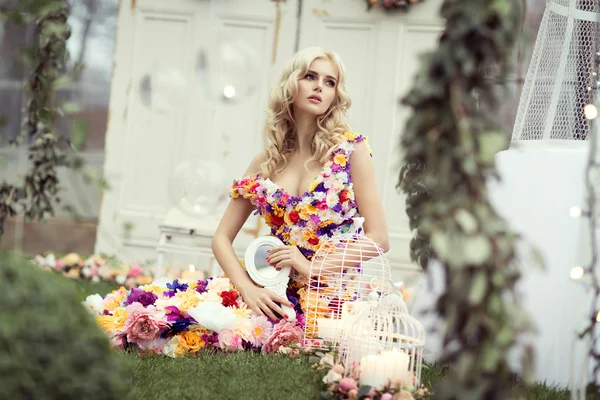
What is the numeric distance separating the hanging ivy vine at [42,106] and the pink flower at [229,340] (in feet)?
2.37

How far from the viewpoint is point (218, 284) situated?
2.98 metres

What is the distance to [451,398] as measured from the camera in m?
1.20

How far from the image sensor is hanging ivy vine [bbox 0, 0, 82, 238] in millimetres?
1306

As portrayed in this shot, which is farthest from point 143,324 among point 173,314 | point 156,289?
point 156,289

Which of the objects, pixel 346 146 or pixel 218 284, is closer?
pixel 346 146

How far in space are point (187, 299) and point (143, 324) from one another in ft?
0.69

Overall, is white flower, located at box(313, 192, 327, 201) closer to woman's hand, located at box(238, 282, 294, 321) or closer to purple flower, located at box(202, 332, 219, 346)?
woman's hand, located at box(238, 282, 294, 321)

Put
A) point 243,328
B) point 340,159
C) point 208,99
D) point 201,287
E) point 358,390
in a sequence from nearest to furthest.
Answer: point 358,390, point 243,328, point 340,159, point 201,287, point 208,99

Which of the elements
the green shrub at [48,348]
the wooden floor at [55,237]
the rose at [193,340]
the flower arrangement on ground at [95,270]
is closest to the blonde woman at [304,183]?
the rose at [193,340]

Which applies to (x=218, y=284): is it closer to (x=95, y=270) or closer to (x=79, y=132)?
(x=79, y=132)

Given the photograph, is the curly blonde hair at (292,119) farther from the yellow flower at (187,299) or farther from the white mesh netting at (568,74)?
the white mesh netting at (568,74)

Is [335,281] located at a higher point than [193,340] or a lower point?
higher

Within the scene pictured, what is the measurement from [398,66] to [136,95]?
204 cm

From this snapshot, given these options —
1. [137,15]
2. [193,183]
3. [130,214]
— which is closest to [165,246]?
[193,183]
